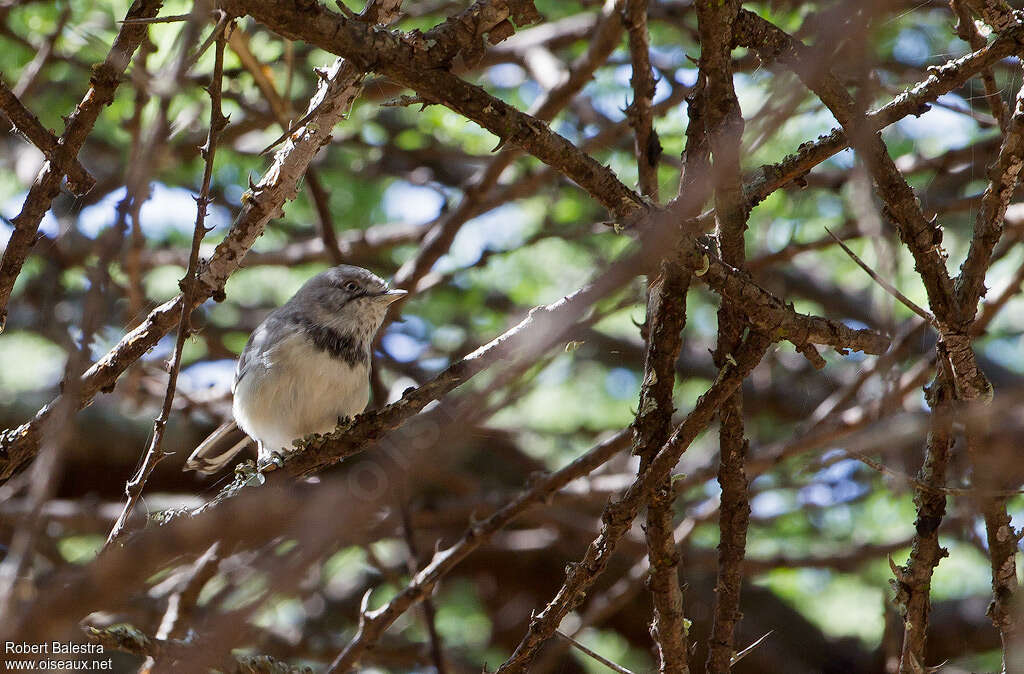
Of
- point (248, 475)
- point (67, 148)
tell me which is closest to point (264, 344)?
point (248, 475)

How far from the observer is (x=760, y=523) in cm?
548

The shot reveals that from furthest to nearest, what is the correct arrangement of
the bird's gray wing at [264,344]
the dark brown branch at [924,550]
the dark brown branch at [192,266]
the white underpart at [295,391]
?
the bird's gray wing at [264,344] → the white underpart at [295,391] → the dark brown branch at [924,550] → the dark brown branch at [192,266]

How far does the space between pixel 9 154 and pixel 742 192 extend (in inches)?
197

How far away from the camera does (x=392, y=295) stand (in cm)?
473

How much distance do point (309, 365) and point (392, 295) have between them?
0.52 m

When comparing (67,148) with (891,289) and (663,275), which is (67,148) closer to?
(663,275)

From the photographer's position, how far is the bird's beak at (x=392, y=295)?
4.65m

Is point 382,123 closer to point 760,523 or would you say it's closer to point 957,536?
point 760,523

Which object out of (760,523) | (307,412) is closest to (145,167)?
(307,412)

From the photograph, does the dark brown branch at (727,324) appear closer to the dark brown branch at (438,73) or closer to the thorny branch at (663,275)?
the thorny branch at (663,275)

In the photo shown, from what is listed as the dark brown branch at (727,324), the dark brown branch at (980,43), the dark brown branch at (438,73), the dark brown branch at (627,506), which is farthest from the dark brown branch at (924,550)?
the dark brown branch at (438,73)

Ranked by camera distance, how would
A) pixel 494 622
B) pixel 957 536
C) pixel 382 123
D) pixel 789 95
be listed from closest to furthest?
pixel 789 95
pixel 957 536
pixel 494 622
pixel 382 123

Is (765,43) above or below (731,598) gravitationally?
above

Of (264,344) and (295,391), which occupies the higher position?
(264,344)
